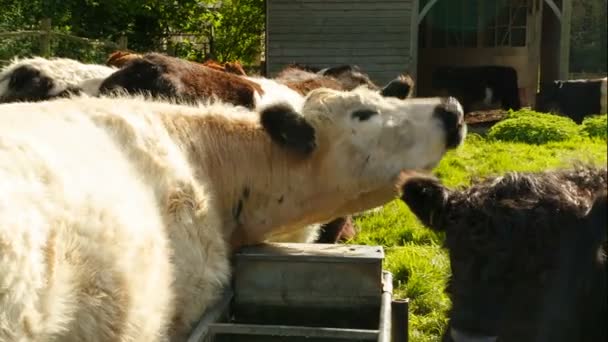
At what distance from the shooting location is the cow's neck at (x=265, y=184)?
461cm

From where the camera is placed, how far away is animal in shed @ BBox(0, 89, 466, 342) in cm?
301

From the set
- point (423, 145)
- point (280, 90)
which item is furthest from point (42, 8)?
point (423, 145)

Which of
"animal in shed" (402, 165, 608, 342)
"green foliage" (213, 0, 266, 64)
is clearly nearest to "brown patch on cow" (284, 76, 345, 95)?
"animal in shed" (402, 165, 608, 342)

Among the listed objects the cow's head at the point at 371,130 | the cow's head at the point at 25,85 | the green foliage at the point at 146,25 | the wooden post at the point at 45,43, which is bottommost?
the cow's head at the point at 371,130

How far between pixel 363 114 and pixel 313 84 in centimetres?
401

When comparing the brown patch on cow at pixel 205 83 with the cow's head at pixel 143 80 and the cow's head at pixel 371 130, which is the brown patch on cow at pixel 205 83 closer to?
the cow's head at pixel 143 80

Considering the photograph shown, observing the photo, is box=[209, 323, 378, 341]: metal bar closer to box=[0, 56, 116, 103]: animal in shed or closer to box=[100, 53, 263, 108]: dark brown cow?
box=[100, 53, 263, 108]: dark brown cow

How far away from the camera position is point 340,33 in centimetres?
1977

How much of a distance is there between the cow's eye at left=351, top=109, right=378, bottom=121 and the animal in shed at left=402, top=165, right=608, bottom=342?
5.05 ft

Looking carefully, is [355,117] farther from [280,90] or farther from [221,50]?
[221,50]

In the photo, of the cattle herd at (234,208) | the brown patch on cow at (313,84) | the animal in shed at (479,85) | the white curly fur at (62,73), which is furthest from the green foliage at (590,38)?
the animal in shed at (479,85)

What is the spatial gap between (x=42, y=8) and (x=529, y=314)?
1883 centimetres

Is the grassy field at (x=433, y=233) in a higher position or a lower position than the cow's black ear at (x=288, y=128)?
lower

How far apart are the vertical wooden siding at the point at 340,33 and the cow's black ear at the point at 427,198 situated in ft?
53.7
